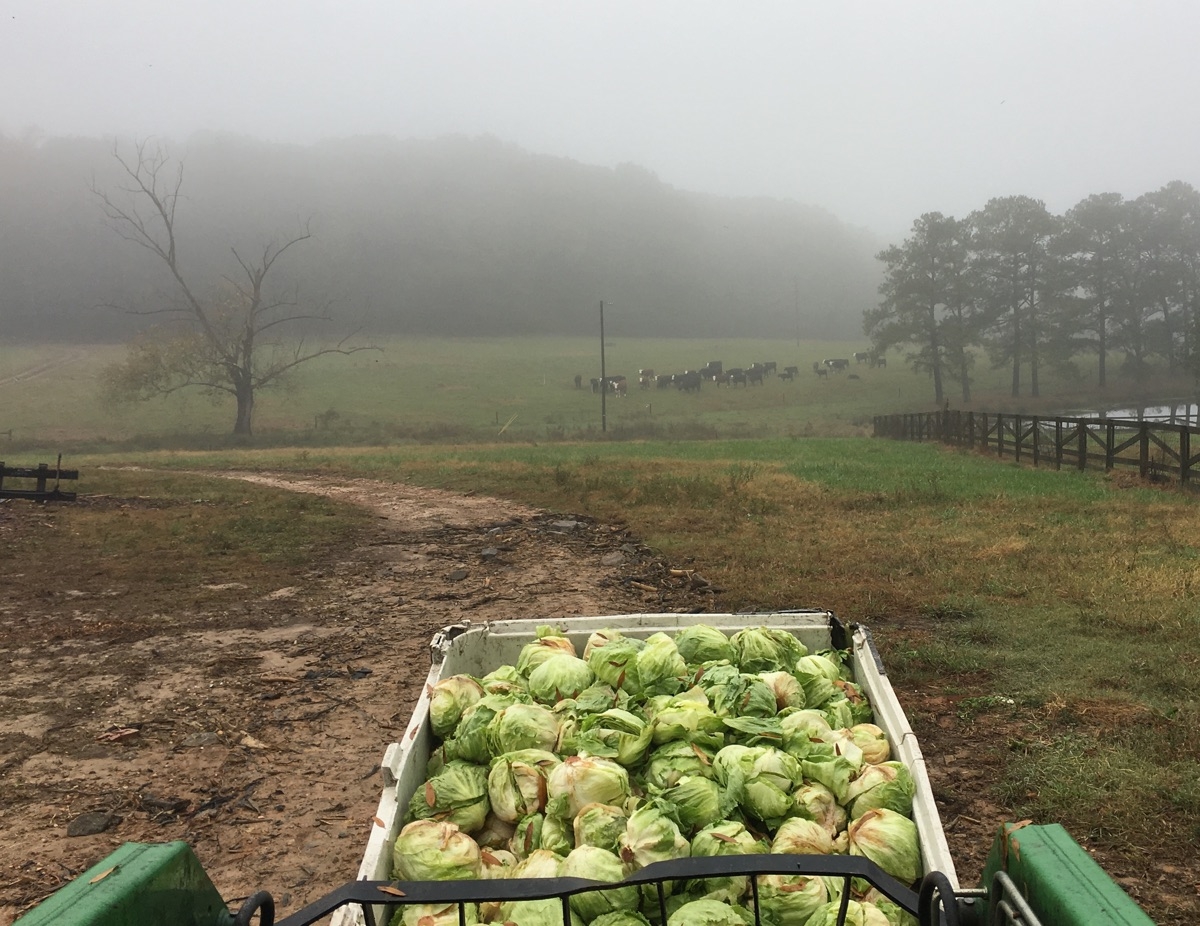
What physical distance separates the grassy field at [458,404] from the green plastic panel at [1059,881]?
4472cm

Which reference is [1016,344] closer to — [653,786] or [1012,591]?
[1012,591]

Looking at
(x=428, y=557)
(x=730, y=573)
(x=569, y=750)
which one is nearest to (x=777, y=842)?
(x=569, y=750)

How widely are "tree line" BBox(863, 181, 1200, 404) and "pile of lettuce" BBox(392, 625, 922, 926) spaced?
63267 mm

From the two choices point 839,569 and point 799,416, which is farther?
point 799,416

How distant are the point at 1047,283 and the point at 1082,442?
161 feet

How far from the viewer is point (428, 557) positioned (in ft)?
40.0

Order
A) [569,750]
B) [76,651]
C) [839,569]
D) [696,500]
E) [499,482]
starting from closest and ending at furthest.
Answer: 1. [569,750]
2. [76,651]
3. [839,569]
4. [696,500]
5. [499,482]

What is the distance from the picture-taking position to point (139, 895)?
6.40 feet

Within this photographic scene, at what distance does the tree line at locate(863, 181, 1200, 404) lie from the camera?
61.4 meters

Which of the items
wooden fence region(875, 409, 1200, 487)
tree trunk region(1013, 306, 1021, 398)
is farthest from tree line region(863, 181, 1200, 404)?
wooden fence region(875, 409, 1200, 487)

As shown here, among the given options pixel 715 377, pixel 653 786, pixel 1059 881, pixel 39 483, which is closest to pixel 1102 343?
pixel 715 377

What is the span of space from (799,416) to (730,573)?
49.6m

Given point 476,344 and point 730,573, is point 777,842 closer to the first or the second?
point 730,573

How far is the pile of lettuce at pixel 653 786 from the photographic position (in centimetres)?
268
